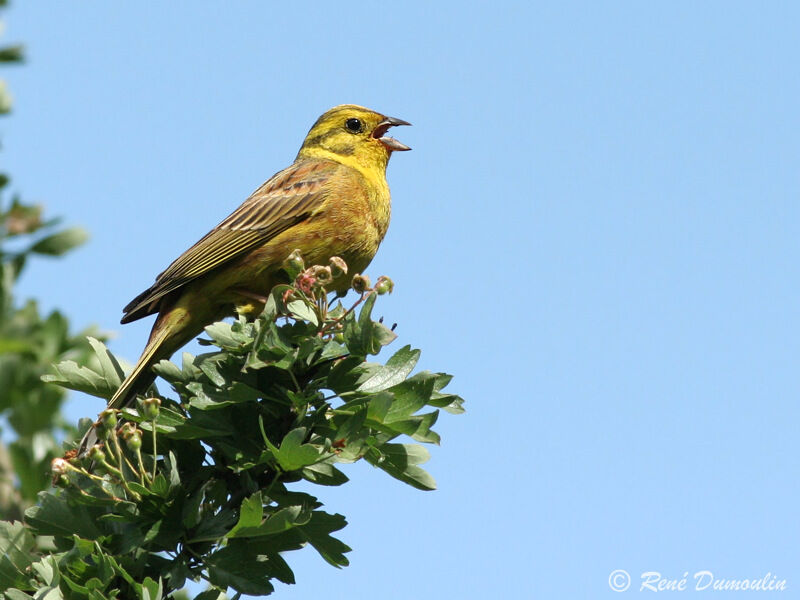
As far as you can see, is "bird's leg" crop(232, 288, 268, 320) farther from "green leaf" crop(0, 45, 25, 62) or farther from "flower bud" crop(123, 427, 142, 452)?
"flower bud" crop(123, 427, 142, 452)

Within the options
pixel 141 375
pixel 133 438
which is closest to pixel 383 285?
pixel 133 438

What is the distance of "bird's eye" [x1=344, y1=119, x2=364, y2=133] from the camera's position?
6246 millimetres

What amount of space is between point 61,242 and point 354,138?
2.62 metres

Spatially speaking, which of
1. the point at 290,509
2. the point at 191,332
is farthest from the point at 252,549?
the point at 191,332

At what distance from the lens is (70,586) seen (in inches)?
93.6

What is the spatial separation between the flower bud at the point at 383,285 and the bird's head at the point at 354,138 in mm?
3293

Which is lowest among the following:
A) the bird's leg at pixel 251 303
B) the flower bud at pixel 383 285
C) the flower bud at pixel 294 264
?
the flower bud at pixel 383 285

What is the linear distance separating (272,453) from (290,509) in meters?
0.17

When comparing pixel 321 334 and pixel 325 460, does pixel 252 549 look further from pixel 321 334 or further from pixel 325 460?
pixel 321 334

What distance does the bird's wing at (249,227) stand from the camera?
4848 millimetres

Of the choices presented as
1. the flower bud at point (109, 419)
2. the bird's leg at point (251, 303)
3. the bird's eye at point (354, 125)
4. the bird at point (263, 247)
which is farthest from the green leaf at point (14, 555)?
the bird's eye at point (354, 125)

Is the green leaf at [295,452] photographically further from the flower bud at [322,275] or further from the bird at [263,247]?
the bird at [263,247]

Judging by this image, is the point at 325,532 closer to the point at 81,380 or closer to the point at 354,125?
the point at 81,380

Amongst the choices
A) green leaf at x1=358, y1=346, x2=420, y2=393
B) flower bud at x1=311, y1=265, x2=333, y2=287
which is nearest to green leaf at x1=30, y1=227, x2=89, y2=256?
flower bud at x1=311, y1=265, x2=333, y2=287
